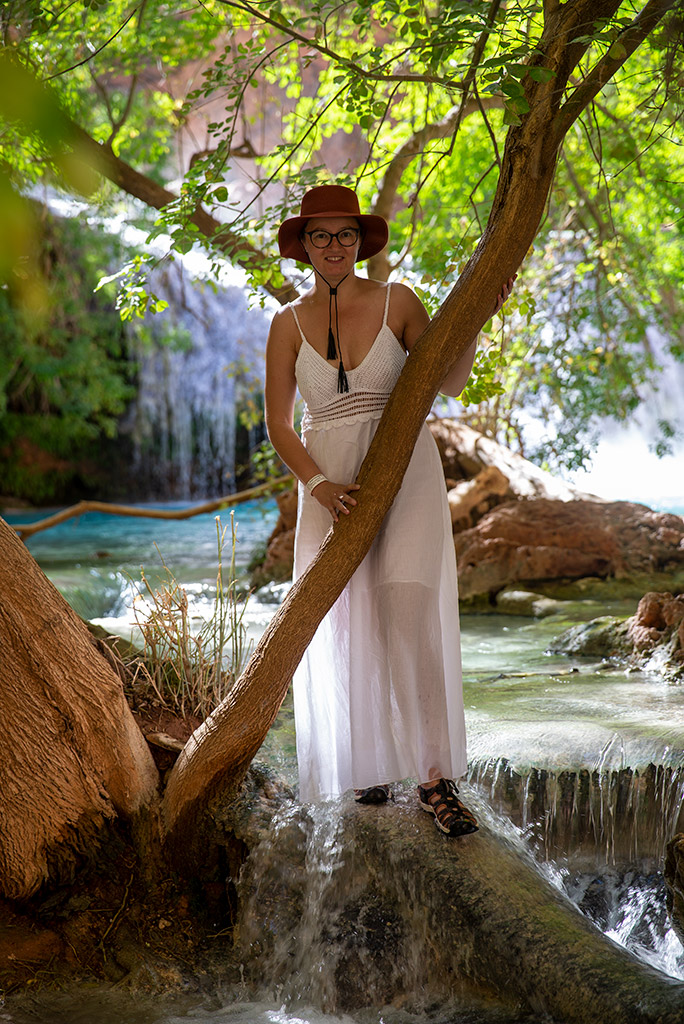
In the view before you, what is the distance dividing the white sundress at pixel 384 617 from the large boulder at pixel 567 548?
12.4 ft

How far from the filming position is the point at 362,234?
2.70m

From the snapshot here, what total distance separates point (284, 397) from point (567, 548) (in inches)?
165

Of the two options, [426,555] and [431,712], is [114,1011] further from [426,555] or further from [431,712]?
[426,555]

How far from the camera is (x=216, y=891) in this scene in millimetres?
2799

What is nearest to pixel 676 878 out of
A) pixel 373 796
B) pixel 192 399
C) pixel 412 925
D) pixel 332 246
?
pixel 412 925

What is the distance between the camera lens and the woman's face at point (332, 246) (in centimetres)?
259

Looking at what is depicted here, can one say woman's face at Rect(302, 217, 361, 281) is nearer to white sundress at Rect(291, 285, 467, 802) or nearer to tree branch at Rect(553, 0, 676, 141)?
white sundress at Rect(291, 285, 467, 802)

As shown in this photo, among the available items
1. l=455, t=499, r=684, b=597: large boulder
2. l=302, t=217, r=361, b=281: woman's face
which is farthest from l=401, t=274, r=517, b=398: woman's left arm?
l=455, t=499, r=684, b=597: large boulder

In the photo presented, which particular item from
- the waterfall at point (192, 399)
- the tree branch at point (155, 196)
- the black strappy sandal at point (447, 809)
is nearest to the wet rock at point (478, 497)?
the tree branch at point (155, 196)

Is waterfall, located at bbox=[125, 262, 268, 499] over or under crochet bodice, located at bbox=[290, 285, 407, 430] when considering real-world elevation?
over

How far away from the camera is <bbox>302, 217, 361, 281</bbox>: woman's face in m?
2.59

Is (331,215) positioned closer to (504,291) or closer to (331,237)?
(331,237)

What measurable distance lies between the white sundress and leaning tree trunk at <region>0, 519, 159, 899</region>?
0.64 meters

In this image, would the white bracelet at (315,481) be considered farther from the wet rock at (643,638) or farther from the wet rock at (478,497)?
the wet rock at (478,497)
